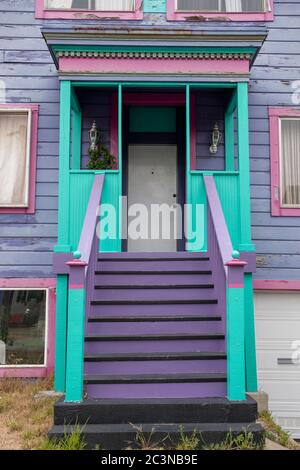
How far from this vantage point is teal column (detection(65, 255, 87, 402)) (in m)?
3.70

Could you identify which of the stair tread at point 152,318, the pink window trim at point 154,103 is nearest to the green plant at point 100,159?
the pink window trim at point 154,103

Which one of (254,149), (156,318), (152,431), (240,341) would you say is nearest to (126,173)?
(254,149)

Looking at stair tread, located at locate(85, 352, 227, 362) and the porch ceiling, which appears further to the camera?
the porch ceiling

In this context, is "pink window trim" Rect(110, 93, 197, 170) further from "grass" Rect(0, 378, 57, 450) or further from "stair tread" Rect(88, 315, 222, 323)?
"grass" Rect(0, 378, 57, 450)

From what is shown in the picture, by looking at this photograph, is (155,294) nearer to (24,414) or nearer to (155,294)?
(155,294)

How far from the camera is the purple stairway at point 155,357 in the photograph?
11.7 ft

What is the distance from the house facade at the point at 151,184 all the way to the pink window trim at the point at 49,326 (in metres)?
0.02

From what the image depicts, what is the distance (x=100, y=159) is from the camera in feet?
21.0

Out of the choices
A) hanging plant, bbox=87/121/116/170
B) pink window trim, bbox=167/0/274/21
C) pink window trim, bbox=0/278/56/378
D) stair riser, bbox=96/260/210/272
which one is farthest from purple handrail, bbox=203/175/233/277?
pink window trim, bbox=0/278/56/378

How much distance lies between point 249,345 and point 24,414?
2482mm

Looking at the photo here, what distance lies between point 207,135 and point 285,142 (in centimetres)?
113

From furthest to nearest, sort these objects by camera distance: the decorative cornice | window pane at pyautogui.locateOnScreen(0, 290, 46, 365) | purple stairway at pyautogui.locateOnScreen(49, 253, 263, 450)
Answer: window pane at pyautogui.locateOnScreen(0, 290, 46, 365), the decorative cornice, purple stairway at pyautogui.locateOnScreen(49, 253, 263, 450)

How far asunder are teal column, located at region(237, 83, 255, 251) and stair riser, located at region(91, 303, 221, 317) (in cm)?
102

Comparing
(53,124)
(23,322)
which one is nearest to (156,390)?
(23,322)
